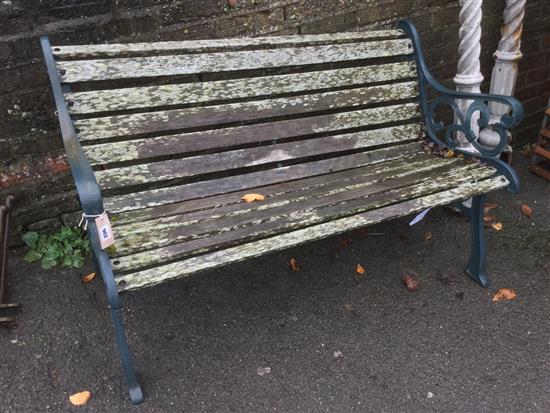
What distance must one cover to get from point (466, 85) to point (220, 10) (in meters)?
1.38

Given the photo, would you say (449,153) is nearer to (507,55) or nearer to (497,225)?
(497,225)

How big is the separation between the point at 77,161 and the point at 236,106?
0.82 m

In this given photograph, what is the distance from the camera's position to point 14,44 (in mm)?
2244

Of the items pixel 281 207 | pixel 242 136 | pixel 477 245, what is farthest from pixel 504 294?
pixel 242 136

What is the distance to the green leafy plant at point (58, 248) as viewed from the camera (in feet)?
8.77

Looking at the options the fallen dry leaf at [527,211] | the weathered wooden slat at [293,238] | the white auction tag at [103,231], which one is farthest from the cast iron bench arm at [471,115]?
the white auction tag at [103,231]

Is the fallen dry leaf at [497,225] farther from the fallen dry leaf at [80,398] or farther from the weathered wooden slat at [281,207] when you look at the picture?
the fallen dry leaf at [80,398]

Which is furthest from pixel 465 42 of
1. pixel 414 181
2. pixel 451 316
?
pixel 451 316

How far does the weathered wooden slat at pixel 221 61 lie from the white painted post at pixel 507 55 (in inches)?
32.8

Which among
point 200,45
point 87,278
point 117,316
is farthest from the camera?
point 87,278

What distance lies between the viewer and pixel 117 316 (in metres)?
1.76

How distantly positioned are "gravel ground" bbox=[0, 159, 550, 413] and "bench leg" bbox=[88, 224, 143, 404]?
7cm

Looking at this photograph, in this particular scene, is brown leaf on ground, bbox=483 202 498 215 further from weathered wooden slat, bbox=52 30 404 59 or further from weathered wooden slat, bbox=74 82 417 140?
weathered wooden slat, bbox=52 30 404 59

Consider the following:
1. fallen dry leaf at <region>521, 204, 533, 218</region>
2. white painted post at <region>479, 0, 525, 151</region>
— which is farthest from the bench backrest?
fallen dry leaf at <region>521, 204, 533, 218</region>
